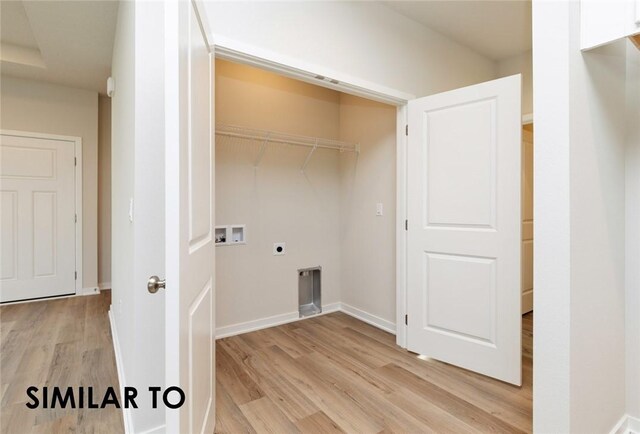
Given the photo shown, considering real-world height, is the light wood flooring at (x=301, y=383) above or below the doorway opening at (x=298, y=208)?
below

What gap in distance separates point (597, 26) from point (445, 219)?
130 centimetres

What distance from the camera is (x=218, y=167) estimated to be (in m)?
2.78

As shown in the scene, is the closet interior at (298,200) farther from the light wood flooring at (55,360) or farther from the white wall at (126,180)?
the light wood flooring at (55,360)

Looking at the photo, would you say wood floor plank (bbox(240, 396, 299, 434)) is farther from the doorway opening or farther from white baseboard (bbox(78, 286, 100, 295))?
white baseboard (bbox(78, 286, 100, 295))

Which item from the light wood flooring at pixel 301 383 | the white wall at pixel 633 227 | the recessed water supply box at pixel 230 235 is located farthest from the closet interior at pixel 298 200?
the white wall at pixel 633 227

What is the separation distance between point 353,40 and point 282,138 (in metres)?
1.07

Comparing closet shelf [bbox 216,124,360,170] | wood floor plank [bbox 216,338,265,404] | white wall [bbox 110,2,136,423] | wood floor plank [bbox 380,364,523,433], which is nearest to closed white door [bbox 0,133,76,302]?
white wall [bbox 110,2,136,423]

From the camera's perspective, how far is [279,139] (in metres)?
3.03

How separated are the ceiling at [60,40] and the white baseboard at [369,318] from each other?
3.14m

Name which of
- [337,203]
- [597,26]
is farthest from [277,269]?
[597,26]

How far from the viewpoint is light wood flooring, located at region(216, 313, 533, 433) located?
5.58ft

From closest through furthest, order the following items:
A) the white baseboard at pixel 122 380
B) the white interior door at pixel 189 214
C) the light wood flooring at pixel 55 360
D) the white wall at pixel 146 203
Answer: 1. the white interior door at pixel 189 214
2. the white wall at pixel 146 203
3. the white baseboard at pixel 122 380
4. the light wood flooring at pixel 55 360

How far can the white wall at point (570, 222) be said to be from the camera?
124 centimetres

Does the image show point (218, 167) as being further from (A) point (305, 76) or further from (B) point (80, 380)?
(B) point (80, 380)
